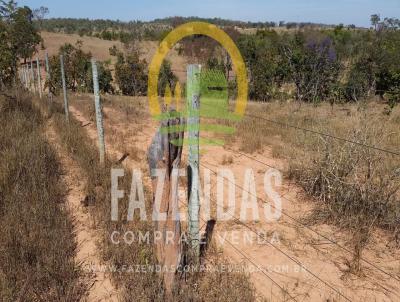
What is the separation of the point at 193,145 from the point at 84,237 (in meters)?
1.56

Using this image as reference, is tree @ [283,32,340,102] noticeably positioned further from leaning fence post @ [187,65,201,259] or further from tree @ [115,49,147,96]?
leaning fence post @ [187,65,201,259]

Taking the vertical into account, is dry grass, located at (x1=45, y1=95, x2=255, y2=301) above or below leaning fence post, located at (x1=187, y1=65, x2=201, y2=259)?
below

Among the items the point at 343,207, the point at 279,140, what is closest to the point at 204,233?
the point at 343,207

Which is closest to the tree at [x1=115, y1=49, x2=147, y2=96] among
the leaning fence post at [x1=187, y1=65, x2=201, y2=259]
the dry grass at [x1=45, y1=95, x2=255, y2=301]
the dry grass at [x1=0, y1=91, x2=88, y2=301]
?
the dry grass at [x1=0, y1=91, x2=88, y2=301]

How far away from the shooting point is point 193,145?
264 cm

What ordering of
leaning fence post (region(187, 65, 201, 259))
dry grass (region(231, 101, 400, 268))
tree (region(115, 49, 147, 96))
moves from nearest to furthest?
leaning fence post (region(187, 65, 201, 259)) < dry grass (region(231, 101, 400, 268)) < tree (region(115, 49, 147, 96))

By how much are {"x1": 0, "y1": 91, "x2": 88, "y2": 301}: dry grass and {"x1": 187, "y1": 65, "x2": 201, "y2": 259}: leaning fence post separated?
98 centimetres

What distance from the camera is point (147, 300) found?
2.24 metres

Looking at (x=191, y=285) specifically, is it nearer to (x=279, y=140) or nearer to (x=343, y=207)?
(x=343, y=207)

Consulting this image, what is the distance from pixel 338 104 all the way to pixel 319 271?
9.24 metres

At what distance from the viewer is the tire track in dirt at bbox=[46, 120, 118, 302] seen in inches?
102

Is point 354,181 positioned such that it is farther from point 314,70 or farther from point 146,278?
point 314,70

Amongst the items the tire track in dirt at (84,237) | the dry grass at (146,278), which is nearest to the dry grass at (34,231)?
the tire track in dirt at (84,237)

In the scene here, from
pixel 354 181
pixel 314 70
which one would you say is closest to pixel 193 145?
pixel 354 181
